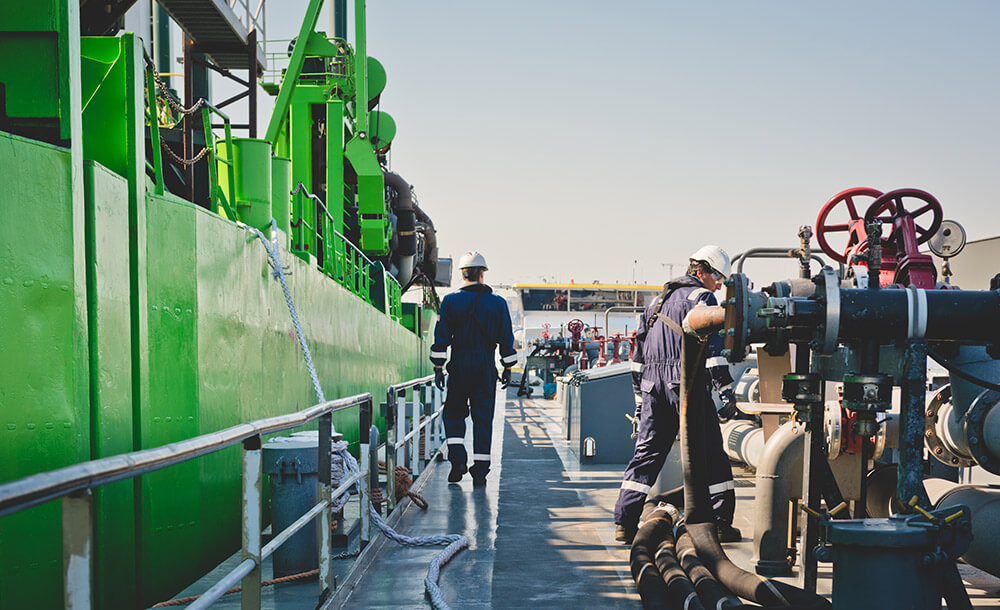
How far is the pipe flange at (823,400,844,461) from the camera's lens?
4.25 m

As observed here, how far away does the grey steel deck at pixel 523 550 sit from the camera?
4.06 m

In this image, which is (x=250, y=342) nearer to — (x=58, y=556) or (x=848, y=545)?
(x=58, y=556)

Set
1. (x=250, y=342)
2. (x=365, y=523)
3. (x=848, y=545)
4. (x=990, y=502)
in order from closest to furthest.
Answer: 1. (x=848, y=545)
2. (x=990, y=502)
3. (x=365, y=523)
4. (x=250, y=342)

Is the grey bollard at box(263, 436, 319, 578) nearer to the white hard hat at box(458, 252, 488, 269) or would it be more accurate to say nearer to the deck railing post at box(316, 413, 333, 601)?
the deck railing post at box(316, 413, 333, 601)

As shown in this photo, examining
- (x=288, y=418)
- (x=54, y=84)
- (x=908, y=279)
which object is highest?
(x=54, y=84)

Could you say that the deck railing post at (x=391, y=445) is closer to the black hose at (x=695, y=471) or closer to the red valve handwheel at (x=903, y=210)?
the black hose at (x=695, y=471)

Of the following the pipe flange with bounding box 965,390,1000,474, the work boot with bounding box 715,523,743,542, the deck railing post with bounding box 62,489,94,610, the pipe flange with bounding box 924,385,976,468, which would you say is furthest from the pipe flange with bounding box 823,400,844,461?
the deck railing post with bounding box 62,489,94,610

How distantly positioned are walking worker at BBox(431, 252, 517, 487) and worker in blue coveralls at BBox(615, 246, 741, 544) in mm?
1959

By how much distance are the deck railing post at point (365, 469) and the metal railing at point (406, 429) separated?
0.55 meters

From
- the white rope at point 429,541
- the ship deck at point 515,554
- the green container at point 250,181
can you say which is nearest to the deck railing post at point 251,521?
the ship deck at point 515,554

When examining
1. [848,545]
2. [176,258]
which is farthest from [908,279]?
[176,258]

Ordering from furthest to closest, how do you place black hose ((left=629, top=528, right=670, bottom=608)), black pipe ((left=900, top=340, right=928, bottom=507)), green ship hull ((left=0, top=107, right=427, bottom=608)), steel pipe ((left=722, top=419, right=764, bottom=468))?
1. steel pipe ((left=722, top=419, right=764, bottom=468))
2. black hose ((left=629, top=528, right=670, bottom=608))
3. green ship hull ((left=0, top=107, right=427, bottom=608))
4. black pipe ((left=900, top=340, right=928, bottom=507))

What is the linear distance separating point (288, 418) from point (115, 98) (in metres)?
2.04

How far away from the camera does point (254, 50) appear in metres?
9.83
